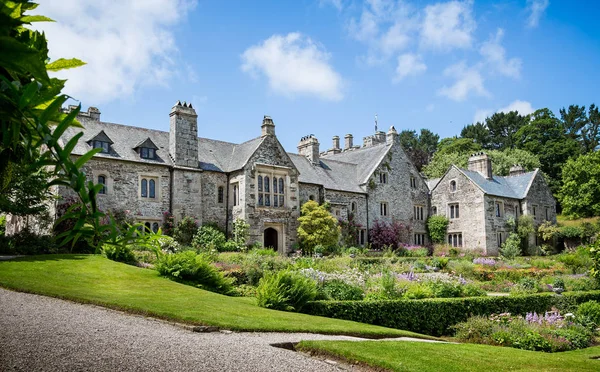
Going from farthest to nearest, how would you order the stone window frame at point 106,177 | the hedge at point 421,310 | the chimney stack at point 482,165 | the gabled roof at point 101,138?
the chimney stack at point 482,165 → the stone window frame at point 106,177 → the gabled roof at point 101,138 → the hedge at point 421,310

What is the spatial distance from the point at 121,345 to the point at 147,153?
20.5m

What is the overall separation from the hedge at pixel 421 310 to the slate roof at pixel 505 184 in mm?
23468

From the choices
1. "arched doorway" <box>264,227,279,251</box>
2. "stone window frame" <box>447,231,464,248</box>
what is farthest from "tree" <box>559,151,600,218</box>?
"arched doorway" <box>264,227,279,251</box>

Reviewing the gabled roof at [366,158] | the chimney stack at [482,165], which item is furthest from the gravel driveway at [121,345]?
the chimney stack at [482,165]

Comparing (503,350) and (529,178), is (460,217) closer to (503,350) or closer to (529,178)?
(529,178)

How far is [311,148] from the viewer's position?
37938 millimetres

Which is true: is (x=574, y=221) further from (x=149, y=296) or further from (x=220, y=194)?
(x=149, y=296)

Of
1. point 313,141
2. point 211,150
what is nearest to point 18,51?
point 211,150

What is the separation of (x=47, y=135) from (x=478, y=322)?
51.2ft

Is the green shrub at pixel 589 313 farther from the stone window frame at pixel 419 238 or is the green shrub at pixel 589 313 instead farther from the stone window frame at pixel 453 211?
the stone window frame at pixel 453 211

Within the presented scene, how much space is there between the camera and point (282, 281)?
15086 millimetres

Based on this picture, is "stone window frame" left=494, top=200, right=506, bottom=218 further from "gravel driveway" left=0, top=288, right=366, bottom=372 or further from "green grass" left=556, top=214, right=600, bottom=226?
"gravel driveway" left=0, top=288, right=366, bottom=372

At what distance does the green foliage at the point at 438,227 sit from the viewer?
40750 millimetres

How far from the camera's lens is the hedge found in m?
15.4
